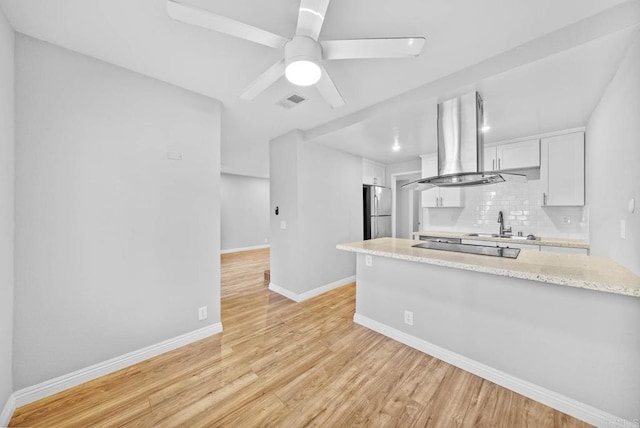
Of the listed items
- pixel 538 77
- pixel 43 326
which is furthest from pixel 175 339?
Result: pixel 538 77

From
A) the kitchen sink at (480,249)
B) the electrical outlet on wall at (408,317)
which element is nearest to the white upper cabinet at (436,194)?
the kitchen sink at (480,249)

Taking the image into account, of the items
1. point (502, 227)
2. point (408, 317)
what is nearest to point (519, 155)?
point (502, 227)

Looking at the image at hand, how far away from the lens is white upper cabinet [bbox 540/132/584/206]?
3006 millimetres

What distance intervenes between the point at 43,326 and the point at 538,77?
13.2 ft

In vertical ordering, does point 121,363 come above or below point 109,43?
below

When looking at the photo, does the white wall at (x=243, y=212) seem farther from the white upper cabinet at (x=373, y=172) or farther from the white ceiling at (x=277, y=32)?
the white ceiling at (x=277, y=32)

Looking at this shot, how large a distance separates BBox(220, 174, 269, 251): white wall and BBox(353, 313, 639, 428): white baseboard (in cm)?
630

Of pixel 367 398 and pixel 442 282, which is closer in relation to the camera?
pixel 367 398

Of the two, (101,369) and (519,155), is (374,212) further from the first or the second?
(101,369)

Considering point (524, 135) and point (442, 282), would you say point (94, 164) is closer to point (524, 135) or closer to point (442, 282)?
point (442, 282)

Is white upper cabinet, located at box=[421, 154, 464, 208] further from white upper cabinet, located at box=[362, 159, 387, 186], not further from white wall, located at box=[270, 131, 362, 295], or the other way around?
white wall, located at box=[270, 131, 362, 295]

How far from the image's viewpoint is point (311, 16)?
119 cm

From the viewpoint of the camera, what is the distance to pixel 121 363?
6.46 ft

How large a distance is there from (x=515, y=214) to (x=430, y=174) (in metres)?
1.38
